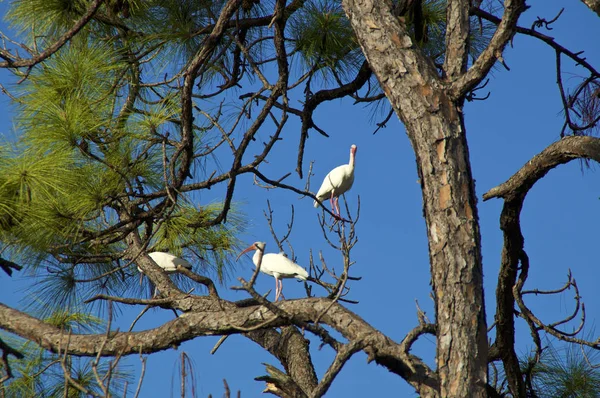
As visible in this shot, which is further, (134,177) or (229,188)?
(134,177)

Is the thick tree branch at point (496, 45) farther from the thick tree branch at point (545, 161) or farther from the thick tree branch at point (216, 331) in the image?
the thick tree branch at point (216, 331)

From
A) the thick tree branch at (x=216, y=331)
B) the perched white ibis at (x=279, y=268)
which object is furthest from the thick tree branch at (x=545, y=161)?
the perched white ibis at (x=279, y=268)

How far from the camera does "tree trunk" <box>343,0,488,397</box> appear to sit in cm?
180

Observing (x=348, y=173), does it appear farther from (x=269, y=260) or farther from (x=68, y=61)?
(x=68, y=61)

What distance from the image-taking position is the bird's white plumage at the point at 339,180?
402 cm

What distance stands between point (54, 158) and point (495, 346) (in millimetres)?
1492

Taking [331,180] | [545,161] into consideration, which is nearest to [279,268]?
[331,180]

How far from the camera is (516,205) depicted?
2.17 m

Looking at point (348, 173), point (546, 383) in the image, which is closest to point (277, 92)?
point (546, 383)

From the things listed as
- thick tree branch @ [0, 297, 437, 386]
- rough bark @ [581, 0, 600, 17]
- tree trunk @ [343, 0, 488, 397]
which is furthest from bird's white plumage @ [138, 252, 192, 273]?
rough bark @ [581, 0, 600, 17]

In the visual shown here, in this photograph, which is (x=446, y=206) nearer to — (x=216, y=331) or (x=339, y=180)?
(x=216, y=331)

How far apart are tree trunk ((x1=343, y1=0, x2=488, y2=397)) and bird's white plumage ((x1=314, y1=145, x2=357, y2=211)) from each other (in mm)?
2004

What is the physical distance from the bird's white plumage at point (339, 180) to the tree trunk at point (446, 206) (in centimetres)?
200

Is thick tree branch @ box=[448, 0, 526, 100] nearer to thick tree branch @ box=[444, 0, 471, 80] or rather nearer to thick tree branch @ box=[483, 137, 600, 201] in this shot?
thick tree branch @ box=[444, 0, 471, 80]
